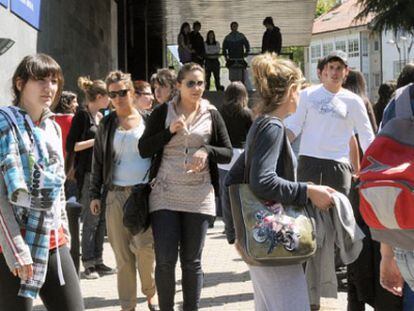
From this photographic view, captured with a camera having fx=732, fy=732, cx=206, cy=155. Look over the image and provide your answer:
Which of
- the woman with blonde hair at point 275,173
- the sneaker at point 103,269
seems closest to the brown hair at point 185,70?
the woman with blonde hair at point 275,173

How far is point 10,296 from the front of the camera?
3516 millimetres

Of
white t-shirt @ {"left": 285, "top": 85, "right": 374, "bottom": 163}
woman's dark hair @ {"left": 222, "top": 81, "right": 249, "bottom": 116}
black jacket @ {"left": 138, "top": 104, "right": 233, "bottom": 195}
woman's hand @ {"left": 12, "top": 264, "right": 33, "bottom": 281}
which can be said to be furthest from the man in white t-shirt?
woman's hand @ {"left": 12, "top": 264, "right": 33, "bottom": 281}

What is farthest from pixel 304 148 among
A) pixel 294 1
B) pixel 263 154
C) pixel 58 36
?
pixel 294 1

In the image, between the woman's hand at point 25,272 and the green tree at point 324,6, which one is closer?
the woman's hand at point 25,272

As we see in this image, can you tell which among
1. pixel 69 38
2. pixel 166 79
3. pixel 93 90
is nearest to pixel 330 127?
pixel 166 79

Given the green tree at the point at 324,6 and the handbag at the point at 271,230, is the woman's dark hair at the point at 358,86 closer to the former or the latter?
the handbag at the point at 271,230

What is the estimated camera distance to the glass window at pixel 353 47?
9138cm

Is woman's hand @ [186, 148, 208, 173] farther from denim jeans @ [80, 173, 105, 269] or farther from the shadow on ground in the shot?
denim jeans @ [80, 173, 105, 269]

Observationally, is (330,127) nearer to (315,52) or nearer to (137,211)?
(137,211)

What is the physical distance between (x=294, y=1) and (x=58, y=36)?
56.7 feet

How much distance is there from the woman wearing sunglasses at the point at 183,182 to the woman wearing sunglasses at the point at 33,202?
4.34ft

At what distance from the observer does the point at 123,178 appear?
18.8ft

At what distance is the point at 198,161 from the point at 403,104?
7.15ft

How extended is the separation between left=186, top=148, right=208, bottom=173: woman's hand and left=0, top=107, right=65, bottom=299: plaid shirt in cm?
151
